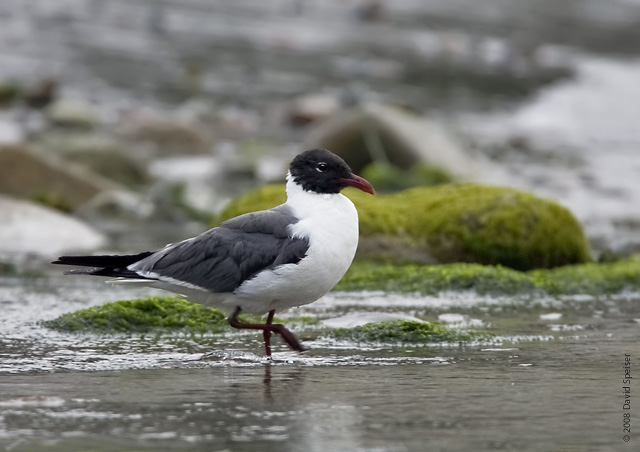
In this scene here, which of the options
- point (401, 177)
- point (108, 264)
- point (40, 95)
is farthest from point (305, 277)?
point (40, 95)

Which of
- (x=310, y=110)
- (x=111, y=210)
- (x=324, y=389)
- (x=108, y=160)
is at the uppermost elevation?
(x=310, y=110)

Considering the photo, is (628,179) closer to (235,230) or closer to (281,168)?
(281,168)

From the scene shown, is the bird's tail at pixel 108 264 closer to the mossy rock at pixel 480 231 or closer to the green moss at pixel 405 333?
the green moss at pixel 405 333

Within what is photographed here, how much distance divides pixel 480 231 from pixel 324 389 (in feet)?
13.7

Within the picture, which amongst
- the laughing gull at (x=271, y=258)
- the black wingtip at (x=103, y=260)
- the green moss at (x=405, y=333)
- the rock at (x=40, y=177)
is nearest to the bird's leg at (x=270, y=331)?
the laughing gull at (x=271, y=258)

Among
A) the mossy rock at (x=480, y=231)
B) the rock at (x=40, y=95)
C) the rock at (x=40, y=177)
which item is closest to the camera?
the mossy rock at (x=480, y=231)

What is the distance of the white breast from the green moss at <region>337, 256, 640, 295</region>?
2168mm

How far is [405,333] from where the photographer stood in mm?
6859

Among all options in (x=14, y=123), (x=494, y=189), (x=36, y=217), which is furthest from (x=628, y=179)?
(x=14, y=123)

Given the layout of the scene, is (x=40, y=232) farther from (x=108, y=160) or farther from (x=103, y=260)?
(x=103, y=260)

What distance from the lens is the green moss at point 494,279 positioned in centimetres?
862

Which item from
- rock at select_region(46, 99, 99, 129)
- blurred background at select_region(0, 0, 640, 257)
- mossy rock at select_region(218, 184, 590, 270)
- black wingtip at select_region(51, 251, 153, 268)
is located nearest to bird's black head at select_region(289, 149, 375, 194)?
black wingtip at select_region(51, 251, 153, 268)

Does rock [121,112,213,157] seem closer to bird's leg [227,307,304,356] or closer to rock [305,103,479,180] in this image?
rock [305,103,479,180]

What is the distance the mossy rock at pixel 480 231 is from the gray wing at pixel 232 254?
296 centimetres
